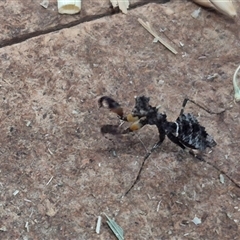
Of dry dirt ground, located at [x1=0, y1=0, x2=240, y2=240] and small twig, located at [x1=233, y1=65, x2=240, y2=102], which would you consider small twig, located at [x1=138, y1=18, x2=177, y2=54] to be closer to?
dry dirt ground, located at [x1=0, y1=0, x2=240, y2=240]

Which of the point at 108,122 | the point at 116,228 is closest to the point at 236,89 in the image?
the point at 108,122

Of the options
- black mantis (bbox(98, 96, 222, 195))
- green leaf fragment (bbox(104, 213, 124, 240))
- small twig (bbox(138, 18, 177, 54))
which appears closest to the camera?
green leaf fragment (bbox(104, 213, 124, 240))

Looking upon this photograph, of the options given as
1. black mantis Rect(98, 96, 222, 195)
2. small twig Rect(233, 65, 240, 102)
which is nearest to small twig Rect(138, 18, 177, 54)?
small twig Rect(233, 65, 240, 102)

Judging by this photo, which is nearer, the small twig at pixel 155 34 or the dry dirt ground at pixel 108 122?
the dry dirt ground at pixel 108 122

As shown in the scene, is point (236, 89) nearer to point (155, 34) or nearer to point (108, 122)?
point (155, 34)

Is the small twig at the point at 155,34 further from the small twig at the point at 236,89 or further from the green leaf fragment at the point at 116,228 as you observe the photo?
the green leaf fragment at the point at 116,228

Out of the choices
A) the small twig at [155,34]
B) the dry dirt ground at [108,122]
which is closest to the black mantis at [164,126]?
the dry dirt ground at [108,122]

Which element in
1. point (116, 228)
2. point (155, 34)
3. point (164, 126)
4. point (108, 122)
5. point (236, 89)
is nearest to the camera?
point (116, 228)

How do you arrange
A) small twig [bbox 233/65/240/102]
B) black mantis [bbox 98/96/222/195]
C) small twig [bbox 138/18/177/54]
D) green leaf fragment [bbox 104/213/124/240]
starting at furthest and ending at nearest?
1. small twig [bbox 138/18/177/54]
2. small twig [bbox 233/65/240/102]
3. black mantis [bbox 98/96/222/195]
4. green leaf fragment [bbox 104/213/124/240]

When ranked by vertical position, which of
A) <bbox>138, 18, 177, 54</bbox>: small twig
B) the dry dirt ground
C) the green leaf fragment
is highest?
<bbox>138, 18, 177, 54</bbox>: small twig
